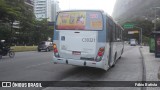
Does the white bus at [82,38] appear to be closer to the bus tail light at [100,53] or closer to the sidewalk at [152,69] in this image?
the bus tail light at [100,53]

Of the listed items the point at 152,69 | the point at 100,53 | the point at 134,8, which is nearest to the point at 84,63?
the point at 100,53

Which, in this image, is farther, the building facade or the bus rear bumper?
the building facade

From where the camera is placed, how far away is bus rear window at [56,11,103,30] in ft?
34.1

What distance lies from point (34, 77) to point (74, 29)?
263 centimetres

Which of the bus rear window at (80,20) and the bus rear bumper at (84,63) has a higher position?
the bus rear window at (80,20)

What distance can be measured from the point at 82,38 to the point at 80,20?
31.4 inches

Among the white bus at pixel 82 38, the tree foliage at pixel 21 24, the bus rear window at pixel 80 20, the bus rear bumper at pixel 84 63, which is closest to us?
the bus rear bumper at pixel 84 63

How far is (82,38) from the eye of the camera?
10.5 m

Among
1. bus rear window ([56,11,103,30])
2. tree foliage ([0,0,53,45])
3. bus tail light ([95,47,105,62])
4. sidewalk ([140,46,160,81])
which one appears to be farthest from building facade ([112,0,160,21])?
bus tail light ([95,47,105,62])

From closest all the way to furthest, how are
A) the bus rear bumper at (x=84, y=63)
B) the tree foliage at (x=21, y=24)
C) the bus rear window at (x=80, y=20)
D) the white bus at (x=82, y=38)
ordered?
the bus rear bumper at (x=84, y=63), the white bus at (x=82, y=38), the bus rear window at (x=80, y=20), the tree foliage at (x=21, y=24)

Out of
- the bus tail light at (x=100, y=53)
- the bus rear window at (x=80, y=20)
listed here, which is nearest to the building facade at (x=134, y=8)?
the bus rear window at (x=80, y=20)

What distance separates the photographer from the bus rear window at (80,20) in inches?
410

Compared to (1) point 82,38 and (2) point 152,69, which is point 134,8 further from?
(1) point 82,38

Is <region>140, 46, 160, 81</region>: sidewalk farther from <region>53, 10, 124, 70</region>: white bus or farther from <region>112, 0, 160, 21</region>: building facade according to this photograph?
<region>112, 0, 160, 21</region>: building facade
